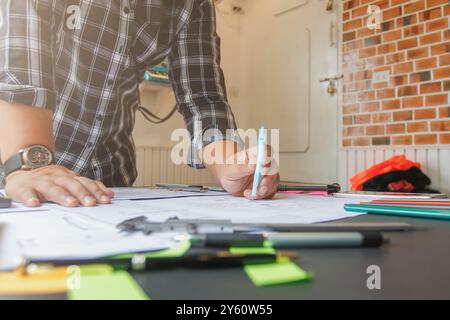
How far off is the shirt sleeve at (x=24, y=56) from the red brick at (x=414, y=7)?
194 centimetres

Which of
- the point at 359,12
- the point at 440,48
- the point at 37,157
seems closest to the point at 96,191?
the point at 37,157

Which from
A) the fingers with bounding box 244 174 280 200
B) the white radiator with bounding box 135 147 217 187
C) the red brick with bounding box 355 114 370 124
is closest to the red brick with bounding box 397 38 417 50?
the red brick with bounding box 355 114 370 124

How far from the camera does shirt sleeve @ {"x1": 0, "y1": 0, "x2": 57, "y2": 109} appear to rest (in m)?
0.65

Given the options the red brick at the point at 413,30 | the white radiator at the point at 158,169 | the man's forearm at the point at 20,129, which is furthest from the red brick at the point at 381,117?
the man's forearm at the point at 20,129

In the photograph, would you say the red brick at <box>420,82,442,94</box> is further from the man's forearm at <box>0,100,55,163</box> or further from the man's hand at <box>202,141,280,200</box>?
the man's forearm at <box>0,100,55,163</box>

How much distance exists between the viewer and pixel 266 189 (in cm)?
66

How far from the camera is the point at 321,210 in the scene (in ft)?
1.64

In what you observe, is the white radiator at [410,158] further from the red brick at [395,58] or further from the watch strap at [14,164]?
the watch strap at [14,164]

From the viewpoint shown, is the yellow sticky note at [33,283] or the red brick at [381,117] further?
the red brick at [381,117]

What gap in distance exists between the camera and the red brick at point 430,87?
1.90m

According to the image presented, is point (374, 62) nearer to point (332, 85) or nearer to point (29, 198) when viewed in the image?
point (332, 85)

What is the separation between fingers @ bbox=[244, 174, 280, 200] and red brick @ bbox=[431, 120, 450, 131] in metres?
1.57
